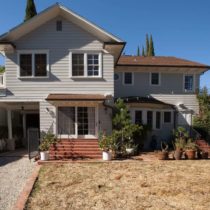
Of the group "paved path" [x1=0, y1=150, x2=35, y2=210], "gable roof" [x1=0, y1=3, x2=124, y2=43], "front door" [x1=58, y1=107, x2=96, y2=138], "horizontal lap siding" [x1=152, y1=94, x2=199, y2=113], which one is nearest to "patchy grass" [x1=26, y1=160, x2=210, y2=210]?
"paved path" [x1=0, y1=150, x2=35, y2=210]

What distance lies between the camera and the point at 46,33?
67.2 ft

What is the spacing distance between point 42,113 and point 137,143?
788 cm

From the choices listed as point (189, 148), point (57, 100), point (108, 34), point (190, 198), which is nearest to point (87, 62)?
point (108, 34)

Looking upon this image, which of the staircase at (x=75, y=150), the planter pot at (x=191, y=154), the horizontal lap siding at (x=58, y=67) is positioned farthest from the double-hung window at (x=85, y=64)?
the planter pot at (x=191, y=154)

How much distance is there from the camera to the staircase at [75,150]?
18828mm

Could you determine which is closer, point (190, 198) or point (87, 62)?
point (190, 198)

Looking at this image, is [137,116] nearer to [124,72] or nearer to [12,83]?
A: [124,72]

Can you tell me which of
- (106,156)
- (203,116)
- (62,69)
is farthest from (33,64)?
(203,116)

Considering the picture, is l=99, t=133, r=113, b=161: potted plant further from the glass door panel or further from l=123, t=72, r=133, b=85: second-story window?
l=123, t=72, r=133, b=85: second-story window

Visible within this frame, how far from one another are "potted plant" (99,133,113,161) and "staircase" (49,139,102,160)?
105cm

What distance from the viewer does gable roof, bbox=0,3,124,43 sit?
64.1ft

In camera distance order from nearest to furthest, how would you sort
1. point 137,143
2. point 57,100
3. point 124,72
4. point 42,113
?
Result: point 57,100 → point 42,113 → point 137,143 → point 124,72

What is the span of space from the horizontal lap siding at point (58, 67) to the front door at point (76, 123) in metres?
1.53

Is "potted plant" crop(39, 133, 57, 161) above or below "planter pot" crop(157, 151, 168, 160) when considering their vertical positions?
above
